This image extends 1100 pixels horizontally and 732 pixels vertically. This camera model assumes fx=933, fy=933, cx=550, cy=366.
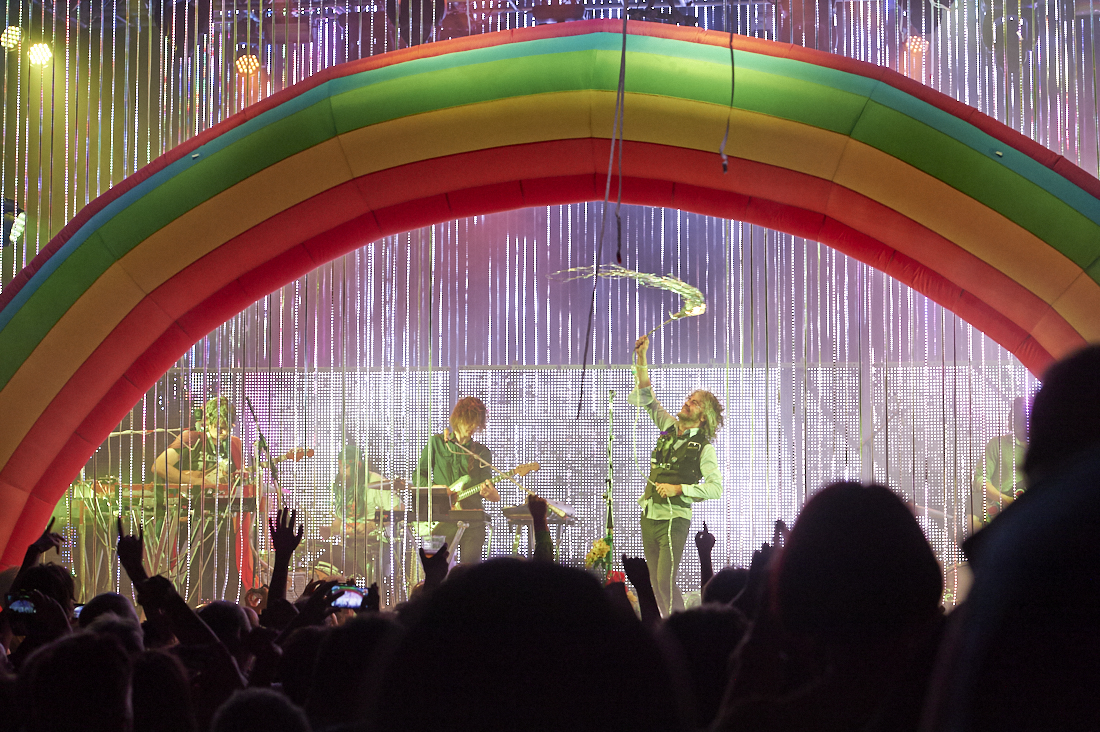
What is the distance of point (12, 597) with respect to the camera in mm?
2836

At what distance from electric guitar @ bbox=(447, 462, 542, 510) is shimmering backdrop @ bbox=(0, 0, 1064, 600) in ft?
1.18

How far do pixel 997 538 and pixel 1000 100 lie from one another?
7.96m

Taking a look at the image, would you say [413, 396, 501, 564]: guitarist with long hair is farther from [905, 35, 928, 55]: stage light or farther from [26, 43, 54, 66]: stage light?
[905, 35, 928, 55]: stage light

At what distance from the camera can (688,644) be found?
1948 millimetres

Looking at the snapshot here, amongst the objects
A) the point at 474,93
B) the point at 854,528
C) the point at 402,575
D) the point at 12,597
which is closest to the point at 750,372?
the point at 402,575

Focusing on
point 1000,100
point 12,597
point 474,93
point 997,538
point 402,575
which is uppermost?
point 1000,100

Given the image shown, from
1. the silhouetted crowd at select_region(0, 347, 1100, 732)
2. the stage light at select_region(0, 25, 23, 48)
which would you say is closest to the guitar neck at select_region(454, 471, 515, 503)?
the silhouetted crowd at select_region(0, 347, 1100, 732)

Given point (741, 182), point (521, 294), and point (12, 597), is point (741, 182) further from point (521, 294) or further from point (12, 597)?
point (521, 294)

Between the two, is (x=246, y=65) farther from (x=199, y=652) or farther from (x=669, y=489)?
(x=199, y=652)

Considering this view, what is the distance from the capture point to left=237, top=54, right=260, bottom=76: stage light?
7434mm

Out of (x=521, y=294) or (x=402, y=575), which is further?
(x=521, y=294)

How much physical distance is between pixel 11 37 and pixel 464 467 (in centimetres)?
506

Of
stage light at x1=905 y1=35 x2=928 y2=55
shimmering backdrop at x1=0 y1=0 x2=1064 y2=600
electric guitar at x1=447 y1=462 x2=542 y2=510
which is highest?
stage light at x1=905 y1=35 x2=928 y2=55

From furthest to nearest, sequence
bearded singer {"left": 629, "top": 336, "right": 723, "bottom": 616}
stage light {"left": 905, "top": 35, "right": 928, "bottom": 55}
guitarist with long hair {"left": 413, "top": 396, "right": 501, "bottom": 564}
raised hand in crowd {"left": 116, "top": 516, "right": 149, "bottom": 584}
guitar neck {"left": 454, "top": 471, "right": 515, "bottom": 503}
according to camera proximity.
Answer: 1. guitarist with long hair {"left": 413, "top": 396, "right": 501, "bottom": 564}
2. guitar neck {"left": 454, "top": 471, "right": 515, "bottom": 503}
3. stage light {"left": 905, "top": 35, "right": 928, "bottom": 55}
4. bearded singer {"left": 629, "top": 336, "right": 723, "bottom": 616}
5. raised hand in crowd {"left": 116, "top": 516, "right": 149, "bottom": 584}
